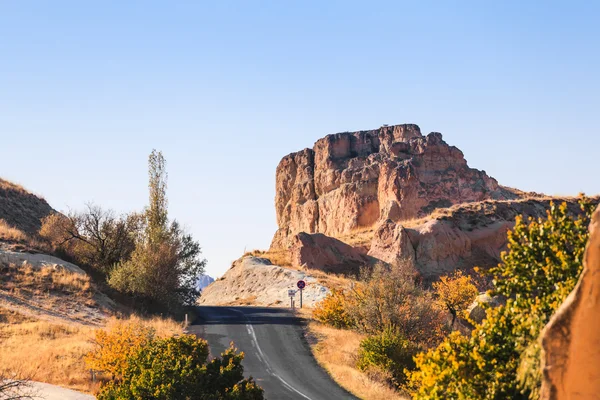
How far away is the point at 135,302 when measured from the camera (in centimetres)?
4131

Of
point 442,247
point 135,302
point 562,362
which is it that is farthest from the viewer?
point 442,247

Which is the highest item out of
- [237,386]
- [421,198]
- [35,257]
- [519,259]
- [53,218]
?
[421,198]

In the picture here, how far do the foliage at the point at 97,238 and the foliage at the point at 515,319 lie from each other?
1530 inches

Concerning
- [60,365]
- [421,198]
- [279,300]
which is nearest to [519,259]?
[60,365]

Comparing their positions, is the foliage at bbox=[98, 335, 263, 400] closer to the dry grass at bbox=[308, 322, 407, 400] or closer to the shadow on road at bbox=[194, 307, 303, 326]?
the dry grass at bbox=[308, 322, 407, 400]

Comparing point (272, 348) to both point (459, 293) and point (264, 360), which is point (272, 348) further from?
point (459, 293)

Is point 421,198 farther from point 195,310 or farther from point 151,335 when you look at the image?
point 151,335

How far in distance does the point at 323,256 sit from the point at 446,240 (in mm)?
11602

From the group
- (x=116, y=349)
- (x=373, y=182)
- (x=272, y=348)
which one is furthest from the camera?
(x=373, y=182)

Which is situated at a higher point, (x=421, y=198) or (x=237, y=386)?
(x=421, y=198)

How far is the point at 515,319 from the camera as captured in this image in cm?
988

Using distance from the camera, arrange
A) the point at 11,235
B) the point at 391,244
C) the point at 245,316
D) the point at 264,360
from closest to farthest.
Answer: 1. the point at 264,360
2. the point at 245,316
3. the point at 11,235
4. the point at 391,244

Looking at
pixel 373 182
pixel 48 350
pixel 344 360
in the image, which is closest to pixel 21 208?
pixel 48 350

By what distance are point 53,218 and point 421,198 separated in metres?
45.7
